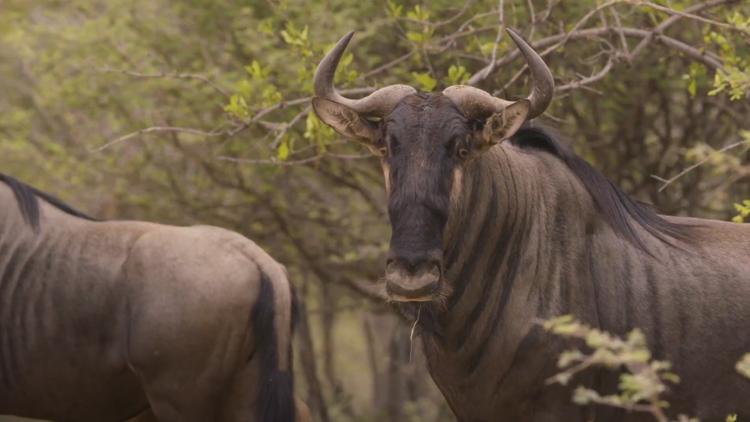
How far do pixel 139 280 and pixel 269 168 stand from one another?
3.62m

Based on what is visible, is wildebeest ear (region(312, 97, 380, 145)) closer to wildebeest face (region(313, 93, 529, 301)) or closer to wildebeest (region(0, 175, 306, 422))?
wildebeest face (region(313, 93, 529, 301))

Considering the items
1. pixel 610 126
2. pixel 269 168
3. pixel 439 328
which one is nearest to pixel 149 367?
pixel 439 328

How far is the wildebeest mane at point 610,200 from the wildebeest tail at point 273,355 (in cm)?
145

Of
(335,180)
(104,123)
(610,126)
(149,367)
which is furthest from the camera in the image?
(104,123)

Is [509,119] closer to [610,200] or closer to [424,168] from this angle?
[424,168]

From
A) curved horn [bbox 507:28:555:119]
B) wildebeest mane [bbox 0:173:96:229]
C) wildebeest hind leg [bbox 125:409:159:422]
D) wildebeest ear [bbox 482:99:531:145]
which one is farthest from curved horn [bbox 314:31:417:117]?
wildebeest hind leg [bbox 125:409:159:422]

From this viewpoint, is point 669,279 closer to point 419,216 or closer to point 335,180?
point 419,216

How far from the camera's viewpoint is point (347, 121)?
5734mm

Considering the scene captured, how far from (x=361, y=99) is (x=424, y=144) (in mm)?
544

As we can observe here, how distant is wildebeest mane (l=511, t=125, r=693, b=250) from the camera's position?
18.9 feet

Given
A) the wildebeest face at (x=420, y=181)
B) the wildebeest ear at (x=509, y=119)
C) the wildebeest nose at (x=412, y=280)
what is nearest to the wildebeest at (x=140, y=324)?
the wildebeest face at (x=420, y=181)

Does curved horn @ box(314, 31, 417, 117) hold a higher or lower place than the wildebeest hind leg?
higher

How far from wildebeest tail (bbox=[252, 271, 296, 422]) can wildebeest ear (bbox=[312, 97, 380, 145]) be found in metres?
1.12

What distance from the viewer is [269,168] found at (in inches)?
399
